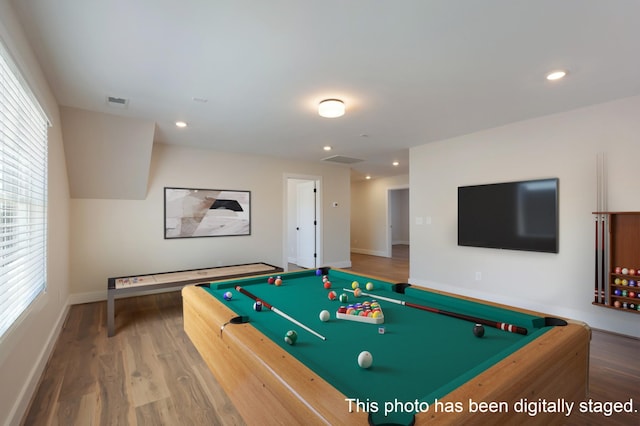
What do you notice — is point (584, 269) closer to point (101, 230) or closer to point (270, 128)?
point (270, 128)

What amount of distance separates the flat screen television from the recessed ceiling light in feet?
4.45

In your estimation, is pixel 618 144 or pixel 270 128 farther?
pixel 270 128

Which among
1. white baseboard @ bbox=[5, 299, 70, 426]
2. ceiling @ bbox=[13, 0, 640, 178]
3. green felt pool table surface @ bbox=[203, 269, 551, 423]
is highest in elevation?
ceiling @ bbox=[13, 0, 640, 178]

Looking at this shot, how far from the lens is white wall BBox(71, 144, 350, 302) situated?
4.25m

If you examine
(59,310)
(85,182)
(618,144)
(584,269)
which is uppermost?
(618,144)

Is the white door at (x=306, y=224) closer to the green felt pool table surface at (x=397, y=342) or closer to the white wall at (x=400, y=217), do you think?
the green felt pool table surface at (x=397, y=342)

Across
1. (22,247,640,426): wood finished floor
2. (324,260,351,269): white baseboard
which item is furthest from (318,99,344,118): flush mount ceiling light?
(324,260,351,269): white baseboard

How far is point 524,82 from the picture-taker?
2.62m

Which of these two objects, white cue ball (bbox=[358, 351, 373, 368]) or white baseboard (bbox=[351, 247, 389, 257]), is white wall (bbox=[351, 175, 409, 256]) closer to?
white baseboard (bbox=[351, 247, 389, 257])

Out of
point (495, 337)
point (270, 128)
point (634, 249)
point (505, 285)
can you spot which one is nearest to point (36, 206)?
point (270, 128)

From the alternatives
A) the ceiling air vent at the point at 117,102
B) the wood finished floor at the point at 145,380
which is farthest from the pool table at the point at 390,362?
the ceiling air vent at the point at 117,102

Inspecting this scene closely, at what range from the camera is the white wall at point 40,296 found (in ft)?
5.37

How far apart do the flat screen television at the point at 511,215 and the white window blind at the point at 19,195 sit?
4.58 metres

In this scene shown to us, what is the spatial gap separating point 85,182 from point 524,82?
5155 millimetres
